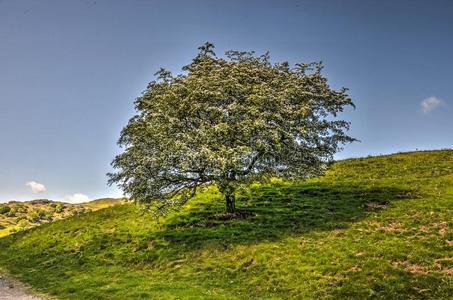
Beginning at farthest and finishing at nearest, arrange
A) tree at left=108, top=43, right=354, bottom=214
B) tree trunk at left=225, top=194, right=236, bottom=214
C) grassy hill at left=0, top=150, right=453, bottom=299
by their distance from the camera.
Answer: tree trunk at left=225, top=194, right=236, bottom=214, tree at left=108, top=43, right=354, bottom=214, grassy hill at left=0, top=150, right=453, bottom=299

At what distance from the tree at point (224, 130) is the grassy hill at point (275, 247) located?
467 cm

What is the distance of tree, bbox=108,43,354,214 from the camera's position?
1318 inches

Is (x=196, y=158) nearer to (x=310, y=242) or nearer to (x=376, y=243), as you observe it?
(x=310, y=242)

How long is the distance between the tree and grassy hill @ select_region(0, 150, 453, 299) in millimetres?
4674

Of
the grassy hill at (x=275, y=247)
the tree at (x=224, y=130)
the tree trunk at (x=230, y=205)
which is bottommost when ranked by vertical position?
A: the grassy hill at (x=275, y=247)

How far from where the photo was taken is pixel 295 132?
36.3 meters

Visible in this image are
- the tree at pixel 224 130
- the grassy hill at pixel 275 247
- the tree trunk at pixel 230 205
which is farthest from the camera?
the tree trunk at pixel 230 205

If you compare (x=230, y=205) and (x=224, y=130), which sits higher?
(x=224, y=130)

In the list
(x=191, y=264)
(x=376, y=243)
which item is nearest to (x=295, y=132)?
(x=376, y=243)

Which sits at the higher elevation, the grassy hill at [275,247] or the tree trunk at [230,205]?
the tree trunk at [230,205]

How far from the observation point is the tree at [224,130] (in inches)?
1318

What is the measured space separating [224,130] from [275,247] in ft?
33.7

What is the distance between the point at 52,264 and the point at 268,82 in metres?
28.1

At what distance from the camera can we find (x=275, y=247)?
103ft
